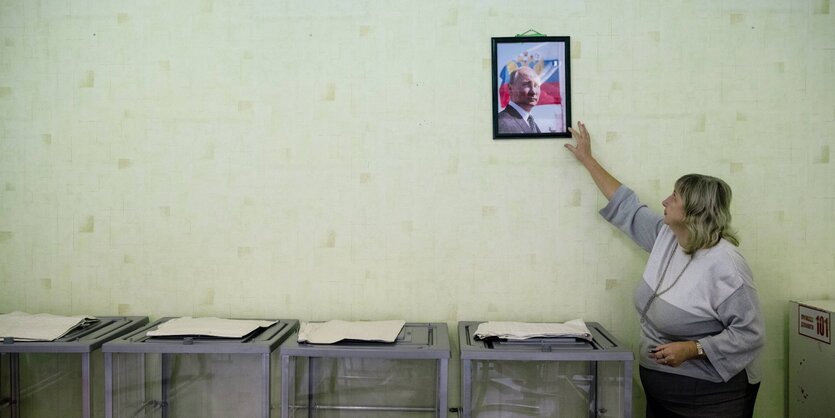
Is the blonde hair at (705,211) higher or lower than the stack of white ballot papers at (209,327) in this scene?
higher

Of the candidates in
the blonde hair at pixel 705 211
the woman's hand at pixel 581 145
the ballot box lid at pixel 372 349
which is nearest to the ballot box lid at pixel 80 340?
the ballot box lid at pixel 372 349

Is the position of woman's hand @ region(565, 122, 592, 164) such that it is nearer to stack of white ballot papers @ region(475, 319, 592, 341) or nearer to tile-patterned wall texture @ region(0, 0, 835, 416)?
tile-patterned wall texture @ region(0, 0, 835, 416)

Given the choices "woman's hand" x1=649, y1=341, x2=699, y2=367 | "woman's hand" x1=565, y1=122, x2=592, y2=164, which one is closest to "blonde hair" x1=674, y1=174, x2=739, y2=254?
"woman's hand" x1=649, y1=341, x2=699, y2=367

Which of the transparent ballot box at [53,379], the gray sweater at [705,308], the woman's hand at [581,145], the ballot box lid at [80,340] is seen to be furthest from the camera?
the woman's hand at [581,145]

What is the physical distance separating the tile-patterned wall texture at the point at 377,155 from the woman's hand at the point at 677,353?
0.47 meters

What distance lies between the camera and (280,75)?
2.39 metres

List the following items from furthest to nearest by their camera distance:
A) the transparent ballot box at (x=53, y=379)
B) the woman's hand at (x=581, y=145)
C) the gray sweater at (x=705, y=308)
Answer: the woman's hand at (x=581, y=145) < the transparent ballot box at (x=53, y=379) < the gray sweater at (x=705, y=308)

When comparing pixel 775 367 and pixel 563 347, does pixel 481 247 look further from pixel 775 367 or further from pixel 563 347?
pixel 775 367

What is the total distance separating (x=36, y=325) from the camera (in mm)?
2109

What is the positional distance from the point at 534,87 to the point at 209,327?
165cm

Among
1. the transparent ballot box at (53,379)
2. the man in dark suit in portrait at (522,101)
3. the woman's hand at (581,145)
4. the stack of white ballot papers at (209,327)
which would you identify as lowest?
the transparent ballot box at (53,379)

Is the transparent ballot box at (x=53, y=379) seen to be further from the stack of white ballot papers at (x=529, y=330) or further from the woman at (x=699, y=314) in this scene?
the woman at (x=699, y=314)

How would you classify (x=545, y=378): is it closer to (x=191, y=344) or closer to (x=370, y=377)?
(x=370, y=377)

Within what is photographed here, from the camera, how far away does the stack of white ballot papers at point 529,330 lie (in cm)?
198
